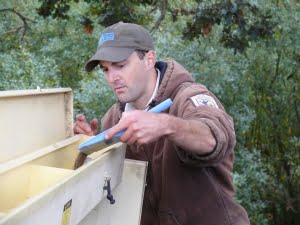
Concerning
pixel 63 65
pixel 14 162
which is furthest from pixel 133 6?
pixel 63 65

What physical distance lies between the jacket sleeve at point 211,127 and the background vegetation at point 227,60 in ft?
11.5

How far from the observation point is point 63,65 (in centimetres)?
1059

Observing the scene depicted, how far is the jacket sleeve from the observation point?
89.0 inches

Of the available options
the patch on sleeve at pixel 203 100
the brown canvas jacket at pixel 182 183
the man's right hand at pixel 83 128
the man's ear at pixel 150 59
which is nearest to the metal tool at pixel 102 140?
the patch on sleeve at pixel 203 100

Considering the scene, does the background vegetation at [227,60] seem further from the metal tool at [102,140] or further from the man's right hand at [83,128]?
the metal tool at [102,140]

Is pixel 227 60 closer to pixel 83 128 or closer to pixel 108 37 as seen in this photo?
pixel 83 128

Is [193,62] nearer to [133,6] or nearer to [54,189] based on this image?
[133,6]

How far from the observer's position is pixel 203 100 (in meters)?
2.48

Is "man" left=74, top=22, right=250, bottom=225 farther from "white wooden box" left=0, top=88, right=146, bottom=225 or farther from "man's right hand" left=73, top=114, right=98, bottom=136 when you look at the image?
"man's right hand" left=73, top=114, right=98, bottom=136

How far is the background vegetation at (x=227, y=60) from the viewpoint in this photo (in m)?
6.21

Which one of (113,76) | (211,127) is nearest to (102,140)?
(211,127)

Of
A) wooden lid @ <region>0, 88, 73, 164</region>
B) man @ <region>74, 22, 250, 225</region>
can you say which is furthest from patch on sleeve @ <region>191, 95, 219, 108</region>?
wooden lid @ <region>0, 88, 73, 164</region>

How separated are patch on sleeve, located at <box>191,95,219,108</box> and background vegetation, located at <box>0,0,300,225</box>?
3.46 meters

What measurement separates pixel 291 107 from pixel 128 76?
22.6 feet
